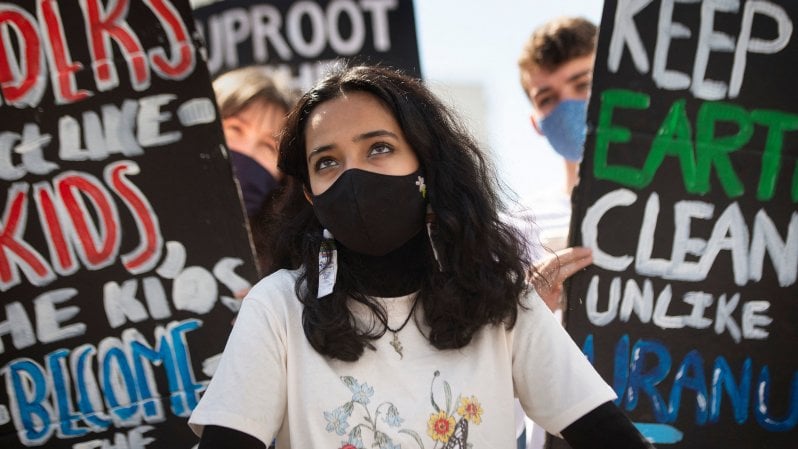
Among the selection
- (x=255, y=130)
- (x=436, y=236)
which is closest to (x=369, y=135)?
(x=436, y=236)

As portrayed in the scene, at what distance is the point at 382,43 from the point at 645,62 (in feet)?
6.50

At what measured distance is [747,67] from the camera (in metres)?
2.60

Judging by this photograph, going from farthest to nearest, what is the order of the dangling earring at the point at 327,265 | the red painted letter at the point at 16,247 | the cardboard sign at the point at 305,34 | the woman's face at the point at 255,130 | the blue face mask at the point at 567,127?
the cardboard sign at the point at 305,34
the woman's face at the point at 255,130
the blue face mask at the point at 567,127
the red painted letter at the point at 16,247
the dangling earring at the point at 327,265

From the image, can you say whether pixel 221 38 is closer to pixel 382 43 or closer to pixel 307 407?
pixel 382 43

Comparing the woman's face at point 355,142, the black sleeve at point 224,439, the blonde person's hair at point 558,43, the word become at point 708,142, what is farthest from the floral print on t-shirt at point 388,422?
the blonde person's hair at point 558,43

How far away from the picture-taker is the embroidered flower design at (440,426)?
1.81m

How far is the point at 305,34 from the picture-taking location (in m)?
4.47

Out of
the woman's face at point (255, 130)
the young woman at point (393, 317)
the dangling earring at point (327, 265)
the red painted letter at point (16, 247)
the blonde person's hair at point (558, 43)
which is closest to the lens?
the young woman at point (393, 317)

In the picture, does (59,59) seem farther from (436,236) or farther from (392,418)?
(392,418)

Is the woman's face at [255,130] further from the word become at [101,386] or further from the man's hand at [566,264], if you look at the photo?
the man's hand at [566,264]

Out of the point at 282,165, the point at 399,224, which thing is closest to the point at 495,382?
the point at 399,224

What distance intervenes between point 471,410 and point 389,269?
37 cm

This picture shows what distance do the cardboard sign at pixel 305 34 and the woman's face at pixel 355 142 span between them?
2259 millimetres

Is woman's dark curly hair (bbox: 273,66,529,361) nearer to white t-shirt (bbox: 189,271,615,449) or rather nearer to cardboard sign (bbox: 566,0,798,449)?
white t-shirt (bbox: 189,271,615,449)
